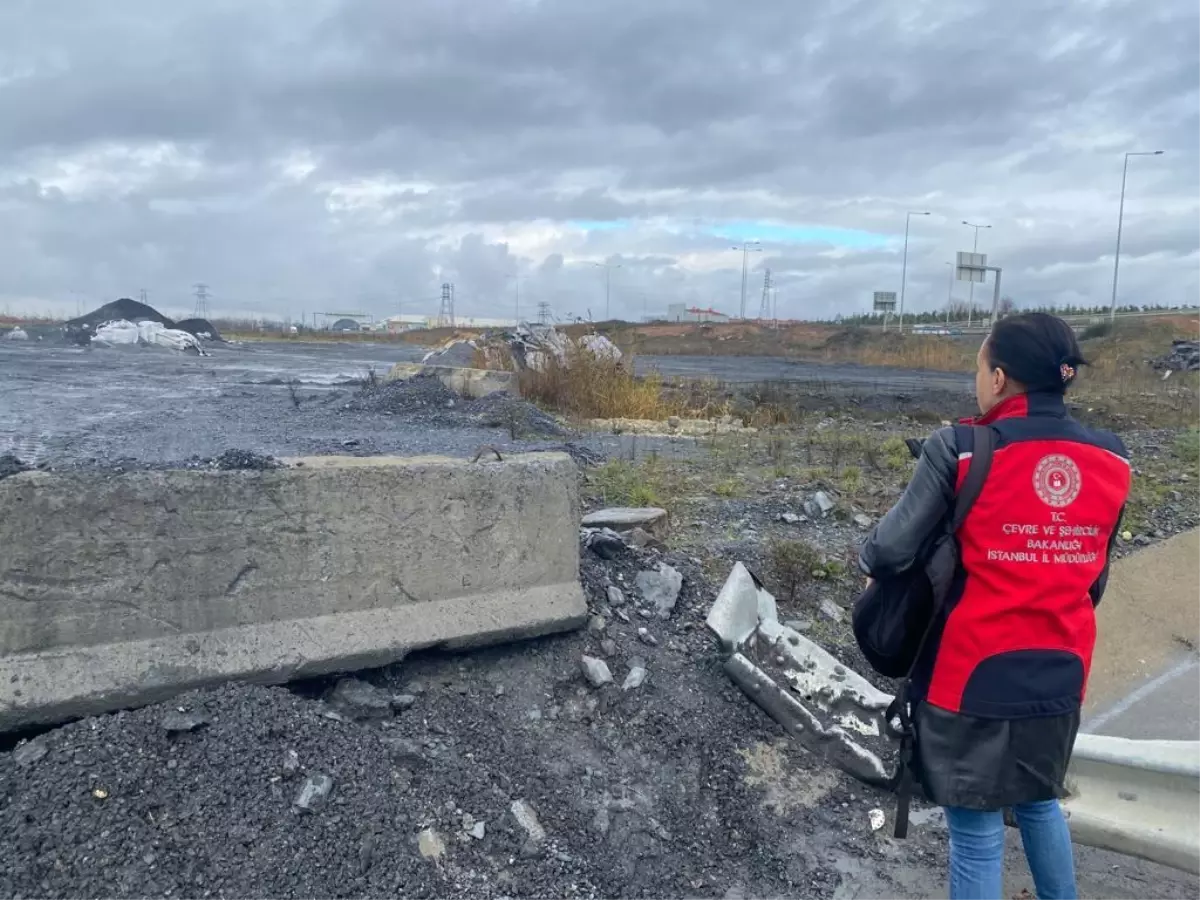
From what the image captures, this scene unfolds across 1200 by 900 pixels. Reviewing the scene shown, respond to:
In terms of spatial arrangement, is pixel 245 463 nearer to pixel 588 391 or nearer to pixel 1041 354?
pixel 1041 354

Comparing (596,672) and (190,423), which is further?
(190,423)

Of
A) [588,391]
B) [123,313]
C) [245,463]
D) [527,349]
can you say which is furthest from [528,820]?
[123,313]

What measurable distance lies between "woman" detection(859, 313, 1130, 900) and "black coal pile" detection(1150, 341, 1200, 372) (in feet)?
87.8

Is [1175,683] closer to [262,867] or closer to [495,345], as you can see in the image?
[262,867]

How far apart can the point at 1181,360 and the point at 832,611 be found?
1079 inches

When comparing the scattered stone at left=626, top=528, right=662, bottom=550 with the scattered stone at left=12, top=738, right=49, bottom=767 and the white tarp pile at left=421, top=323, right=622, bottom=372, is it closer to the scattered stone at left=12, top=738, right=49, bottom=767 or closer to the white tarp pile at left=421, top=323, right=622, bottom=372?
the scattered stone at left=12, top=738, right=49, bottom=767

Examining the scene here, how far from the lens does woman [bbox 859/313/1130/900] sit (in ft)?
7.78

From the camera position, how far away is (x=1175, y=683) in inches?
198

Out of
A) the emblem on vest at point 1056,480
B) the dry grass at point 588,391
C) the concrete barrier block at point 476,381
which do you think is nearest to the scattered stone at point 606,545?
the emblem on vest at point 1056,480

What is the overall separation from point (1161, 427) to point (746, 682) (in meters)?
12.3

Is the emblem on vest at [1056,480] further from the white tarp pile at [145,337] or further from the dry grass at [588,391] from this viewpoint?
the white tarp pile at [145,337]

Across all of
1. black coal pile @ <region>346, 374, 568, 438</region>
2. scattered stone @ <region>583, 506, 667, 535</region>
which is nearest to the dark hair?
scattered stone @ <region>583, 506, 667, 535</region>

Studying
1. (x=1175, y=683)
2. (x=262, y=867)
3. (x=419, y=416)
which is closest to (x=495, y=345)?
(x=419, y=416)

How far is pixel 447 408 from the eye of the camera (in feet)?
42.3
